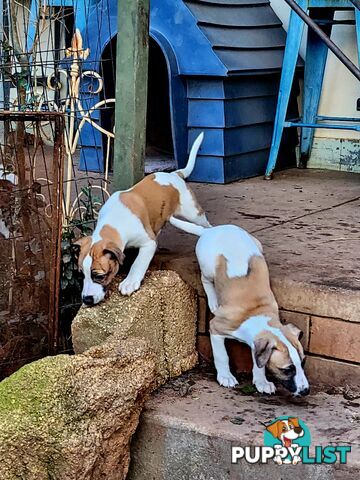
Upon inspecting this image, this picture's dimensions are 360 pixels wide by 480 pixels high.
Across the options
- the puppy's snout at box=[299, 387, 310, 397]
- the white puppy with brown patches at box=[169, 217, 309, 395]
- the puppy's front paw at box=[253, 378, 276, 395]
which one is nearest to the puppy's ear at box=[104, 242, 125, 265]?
the white puppy with brown patches at box=[169, 217, 309, 395]

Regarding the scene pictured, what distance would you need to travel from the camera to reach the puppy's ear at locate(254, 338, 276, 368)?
3.23 meters

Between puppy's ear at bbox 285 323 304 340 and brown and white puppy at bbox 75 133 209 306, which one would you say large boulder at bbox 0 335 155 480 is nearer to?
brown and white puppy at bbox 75 133 209 306

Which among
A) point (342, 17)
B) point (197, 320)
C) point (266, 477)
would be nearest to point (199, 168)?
point (342, 17)

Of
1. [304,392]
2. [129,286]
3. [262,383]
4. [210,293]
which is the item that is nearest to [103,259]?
[129,286]

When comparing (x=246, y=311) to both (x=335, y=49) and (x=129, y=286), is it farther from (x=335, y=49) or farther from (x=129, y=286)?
(x=335, y=49)

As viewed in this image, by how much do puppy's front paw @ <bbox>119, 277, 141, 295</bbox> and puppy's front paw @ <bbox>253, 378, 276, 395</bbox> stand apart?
0.65 metres

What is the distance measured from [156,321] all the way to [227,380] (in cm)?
40

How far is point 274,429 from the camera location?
3.10m

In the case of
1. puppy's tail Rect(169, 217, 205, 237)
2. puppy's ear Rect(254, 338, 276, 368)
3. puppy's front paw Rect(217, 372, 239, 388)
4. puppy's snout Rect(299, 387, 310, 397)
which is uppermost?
puppy's tail Rect(169, 217, 205, 237)

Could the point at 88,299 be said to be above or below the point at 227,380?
above

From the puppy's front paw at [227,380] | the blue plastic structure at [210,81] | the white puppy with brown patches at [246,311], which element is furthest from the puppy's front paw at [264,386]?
the blue plastic structure at [210,81]

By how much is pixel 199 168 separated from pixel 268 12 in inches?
62.4

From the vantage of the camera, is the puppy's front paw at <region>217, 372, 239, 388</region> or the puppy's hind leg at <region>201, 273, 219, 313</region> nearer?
the puppy's front paw at <region>217, 372, 239, 388</region>

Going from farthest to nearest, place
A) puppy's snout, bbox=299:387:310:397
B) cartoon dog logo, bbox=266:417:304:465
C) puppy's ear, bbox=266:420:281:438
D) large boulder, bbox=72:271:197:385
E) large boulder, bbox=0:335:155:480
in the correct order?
large boulder, bbox=72:271:197:385, puppy's snout, bbox=299:387:310:397, puppy's ear, bbox=266:420:281:438, cartoon dog logo, bbox=266:417:304:465, large boulder, bbox=0:335:155:480
